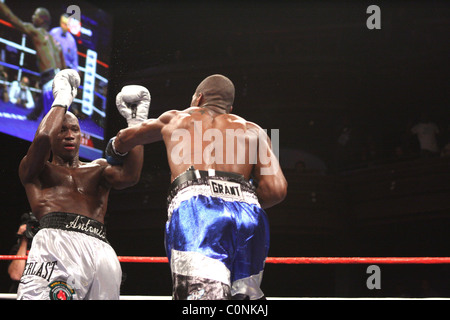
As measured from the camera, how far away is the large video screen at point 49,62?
5305 millimetres

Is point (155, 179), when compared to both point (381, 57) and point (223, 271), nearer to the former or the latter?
point (381, 57)

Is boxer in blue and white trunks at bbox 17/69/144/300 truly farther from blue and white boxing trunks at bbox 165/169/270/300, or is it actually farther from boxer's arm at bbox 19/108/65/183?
blue and white boxing trunks at bbox 165/169/270/300

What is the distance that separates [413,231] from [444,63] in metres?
2.56

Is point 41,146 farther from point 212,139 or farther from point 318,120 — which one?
point 318,120

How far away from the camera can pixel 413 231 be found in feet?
22.7

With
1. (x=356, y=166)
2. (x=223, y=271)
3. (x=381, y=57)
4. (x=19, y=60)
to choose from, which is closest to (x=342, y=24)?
(x=381, y=57)

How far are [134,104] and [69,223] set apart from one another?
0.66 m

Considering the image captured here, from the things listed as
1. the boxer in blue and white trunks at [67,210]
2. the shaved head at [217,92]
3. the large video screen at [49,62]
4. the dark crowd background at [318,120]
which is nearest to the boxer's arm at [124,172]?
the boxer in blue and white trunks at [67,210]

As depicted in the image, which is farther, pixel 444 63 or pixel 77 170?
pixel 444 63

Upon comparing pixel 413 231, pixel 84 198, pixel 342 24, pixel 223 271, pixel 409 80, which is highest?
pixel 342 24

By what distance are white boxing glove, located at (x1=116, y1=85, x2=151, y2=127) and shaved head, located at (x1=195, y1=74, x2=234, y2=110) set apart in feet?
1.84

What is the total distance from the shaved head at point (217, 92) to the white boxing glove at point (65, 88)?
2.30 feet

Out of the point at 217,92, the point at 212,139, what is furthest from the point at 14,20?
the point at 212,139

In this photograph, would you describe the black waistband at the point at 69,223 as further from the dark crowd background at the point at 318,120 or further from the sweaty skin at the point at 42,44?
the dark crowd background at the point at 318,120
